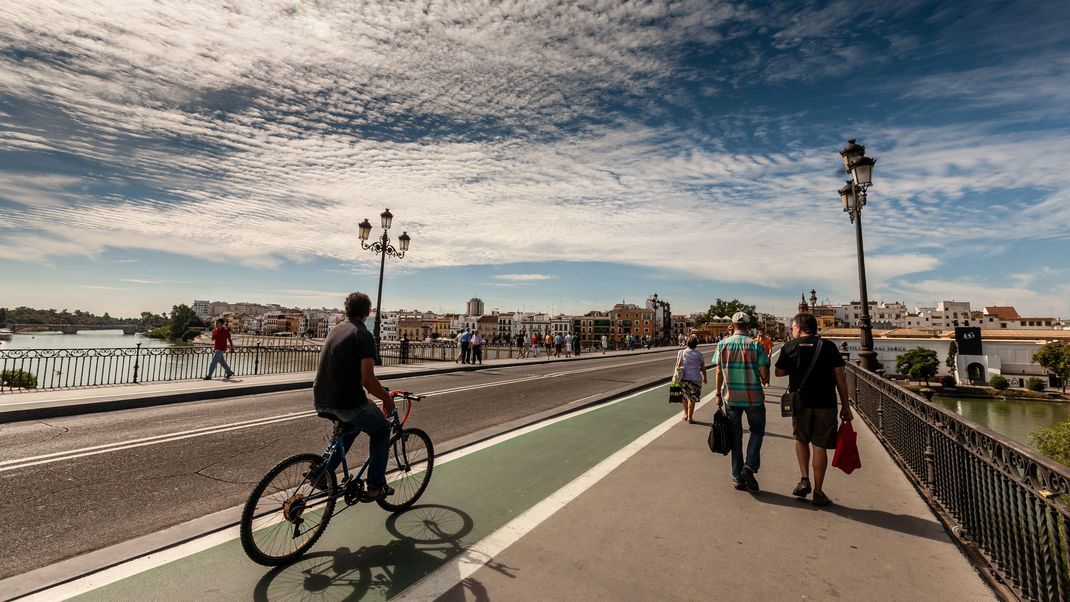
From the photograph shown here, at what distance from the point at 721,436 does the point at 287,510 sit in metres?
3.73

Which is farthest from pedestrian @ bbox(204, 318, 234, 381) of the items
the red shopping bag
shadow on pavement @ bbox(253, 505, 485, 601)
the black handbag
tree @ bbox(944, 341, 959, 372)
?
tree @ bbox(944, 341, 959, 372)

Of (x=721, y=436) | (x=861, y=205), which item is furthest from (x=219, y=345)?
(x=861, y=205)

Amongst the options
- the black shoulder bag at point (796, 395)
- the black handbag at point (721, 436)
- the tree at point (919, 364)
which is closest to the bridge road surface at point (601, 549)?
the black handbag at point (721, 436)

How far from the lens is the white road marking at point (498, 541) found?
2.61 meters

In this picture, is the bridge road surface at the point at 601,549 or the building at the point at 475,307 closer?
the bridge road surface at the point at 601,549

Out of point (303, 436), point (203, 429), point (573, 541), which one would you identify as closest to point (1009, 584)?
point (573, 541)

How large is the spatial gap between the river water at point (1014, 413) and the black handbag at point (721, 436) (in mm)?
56409

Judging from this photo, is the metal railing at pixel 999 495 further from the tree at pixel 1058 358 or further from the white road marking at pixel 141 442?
the tree at pixel 1058 358

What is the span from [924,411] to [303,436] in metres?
7.53

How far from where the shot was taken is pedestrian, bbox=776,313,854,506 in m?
3.98

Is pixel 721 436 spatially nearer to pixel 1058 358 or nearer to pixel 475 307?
pixel 1058 358

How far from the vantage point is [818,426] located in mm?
4062

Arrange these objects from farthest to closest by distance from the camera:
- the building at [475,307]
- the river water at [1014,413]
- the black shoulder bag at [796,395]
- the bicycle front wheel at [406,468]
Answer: the building at [475,307] → the river water at [1014,413] → the black shoulder bag at [796,395] → the bicycle front wheel at [406,468]

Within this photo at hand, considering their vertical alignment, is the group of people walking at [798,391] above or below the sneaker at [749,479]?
above
